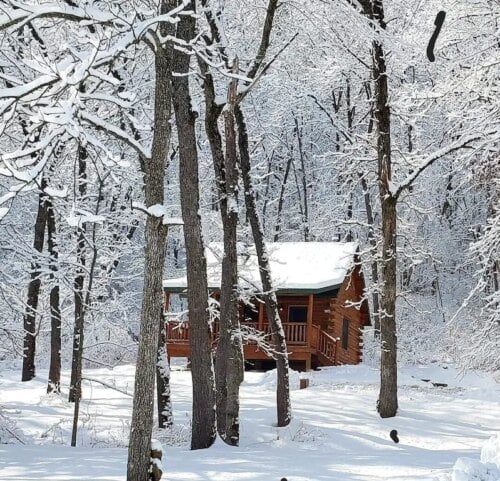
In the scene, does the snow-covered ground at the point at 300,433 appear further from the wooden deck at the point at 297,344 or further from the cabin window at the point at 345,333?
the cabin window at the point at 345,333

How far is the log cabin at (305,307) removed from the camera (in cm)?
2934

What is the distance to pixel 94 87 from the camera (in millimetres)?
7676

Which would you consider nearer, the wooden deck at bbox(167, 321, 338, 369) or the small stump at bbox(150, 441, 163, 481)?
the small stump at bbox(150, 441, 163, 481)

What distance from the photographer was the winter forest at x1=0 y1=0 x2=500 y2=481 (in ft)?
23.6

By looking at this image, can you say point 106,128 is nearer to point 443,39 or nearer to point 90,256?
point 443,39

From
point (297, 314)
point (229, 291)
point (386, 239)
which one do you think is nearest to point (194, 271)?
point (229, 291)

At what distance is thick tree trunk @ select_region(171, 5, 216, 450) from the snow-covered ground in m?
0.51

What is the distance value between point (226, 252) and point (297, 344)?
15788mm

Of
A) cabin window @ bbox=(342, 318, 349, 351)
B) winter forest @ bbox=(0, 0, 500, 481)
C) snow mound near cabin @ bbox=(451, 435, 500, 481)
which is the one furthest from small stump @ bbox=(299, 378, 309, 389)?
snow mound near cabin @ bbox=(451, 435, 500, 481)

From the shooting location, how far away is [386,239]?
17391mm

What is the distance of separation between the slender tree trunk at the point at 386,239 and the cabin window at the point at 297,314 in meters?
→ 14.5

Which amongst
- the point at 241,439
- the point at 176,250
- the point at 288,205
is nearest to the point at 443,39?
the point at 241,439

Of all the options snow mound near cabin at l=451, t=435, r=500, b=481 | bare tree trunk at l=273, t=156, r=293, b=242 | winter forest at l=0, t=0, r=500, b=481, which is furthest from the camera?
bare tree trunk at l=273, t=156, r=293, b=242

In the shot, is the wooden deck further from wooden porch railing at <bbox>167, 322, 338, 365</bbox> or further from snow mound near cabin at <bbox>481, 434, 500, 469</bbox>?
snow mound near cabin at <bbox>481, 434, 500, 469</bbox>
